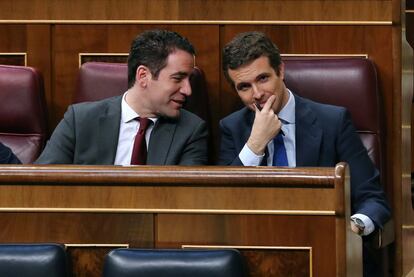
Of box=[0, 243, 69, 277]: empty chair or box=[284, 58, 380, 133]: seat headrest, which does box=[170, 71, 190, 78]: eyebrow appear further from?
box=[0, 243, 69, 277]: empty chair

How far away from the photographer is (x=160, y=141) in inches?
51.3

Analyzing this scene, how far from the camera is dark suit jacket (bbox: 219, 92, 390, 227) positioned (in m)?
1.24

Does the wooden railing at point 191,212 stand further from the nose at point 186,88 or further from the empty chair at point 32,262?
the nose at point 186,88

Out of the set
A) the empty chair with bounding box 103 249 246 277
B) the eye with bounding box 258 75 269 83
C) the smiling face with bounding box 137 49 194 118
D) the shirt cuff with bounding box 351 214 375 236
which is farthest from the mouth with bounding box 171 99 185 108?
the empty chair with bounding box 103 249 246 277

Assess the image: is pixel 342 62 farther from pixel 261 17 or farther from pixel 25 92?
pixel 25 92

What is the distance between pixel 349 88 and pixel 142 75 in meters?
0.24

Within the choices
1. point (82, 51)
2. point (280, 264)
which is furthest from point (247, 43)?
point (280, 264)

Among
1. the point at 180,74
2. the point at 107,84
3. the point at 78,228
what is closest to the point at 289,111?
the point at 180,74

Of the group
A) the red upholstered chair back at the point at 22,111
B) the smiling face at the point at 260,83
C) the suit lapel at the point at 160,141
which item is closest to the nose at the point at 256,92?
the smiling face at the point at 260,83

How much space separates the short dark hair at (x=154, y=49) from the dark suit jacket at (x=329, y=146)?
4.2 inches

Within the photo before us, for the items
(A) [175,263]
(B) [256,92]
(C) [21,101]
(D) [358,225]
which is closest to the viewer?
(A) [175,263]

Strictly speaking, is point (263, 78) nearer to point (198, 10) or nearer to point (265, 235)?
point (198, 10)

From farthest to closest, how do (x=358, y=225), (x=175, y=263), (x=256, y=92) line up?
(x=256, y=92) → (x=358, y=225) → (x=175, y=263)

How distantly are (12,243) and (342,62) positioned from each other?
503 mm
